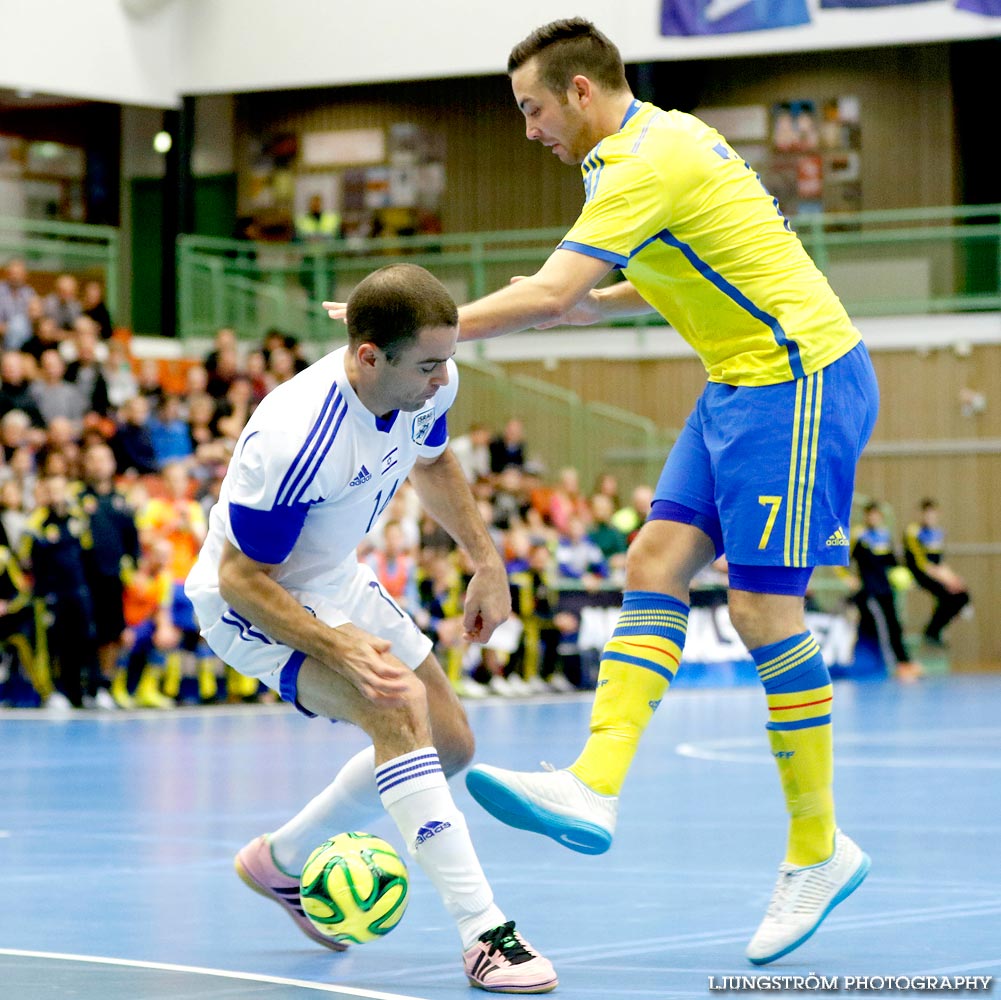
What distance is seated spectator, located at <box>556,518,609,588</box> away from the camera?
736 inches

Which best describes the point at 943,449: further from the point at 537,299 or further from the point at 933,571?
the point at 537,299

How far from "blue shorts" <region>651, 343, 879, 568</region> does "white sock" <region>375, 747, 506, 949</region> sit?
959 mm

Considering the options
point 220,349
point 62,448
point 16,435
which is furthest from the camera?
point 220,349

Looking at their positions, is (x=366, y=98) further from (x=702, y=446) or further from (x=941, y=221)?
(x=702, y=446)

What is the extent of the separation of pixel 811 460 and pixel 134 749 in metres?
7.45

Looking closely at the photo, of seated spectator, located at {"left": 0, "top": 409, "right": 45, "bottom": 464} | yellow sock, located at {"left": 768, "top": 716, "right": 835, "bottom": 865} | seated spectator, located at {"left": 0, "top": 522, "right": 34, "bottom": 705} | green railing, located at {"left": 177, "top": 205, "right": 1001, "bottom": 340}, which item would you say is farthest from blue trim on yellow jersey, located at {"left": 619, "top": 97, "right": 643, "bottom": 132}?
green railing, located at {"left": 177, "top": 205, "right": 1001, "bottom": 340}

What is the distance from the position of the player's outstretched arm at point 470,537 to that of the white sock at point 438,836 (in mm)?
Result: 633

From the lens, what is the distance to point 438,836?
4719 millimetres

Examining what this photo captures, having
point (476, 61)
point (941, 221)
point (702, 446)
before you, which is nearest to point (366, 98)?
point (476, 61)

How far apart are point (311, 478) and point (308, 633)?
0.38 meters

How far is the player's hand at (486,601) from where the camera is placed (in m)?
5.25

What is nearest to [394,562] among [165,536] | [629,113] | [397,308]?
[165,536]

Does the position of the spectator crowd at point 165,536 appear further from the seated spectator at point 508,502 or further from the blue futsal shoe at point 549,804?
the blue futsal shoe at point 549,804

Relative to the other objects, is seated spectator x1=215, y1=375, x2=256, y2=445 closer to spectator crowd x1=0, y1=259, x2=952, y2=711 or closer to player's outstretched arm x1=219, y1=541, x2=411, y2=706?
spectator crowd x1=0, y1=259, x2=952, y2=711
